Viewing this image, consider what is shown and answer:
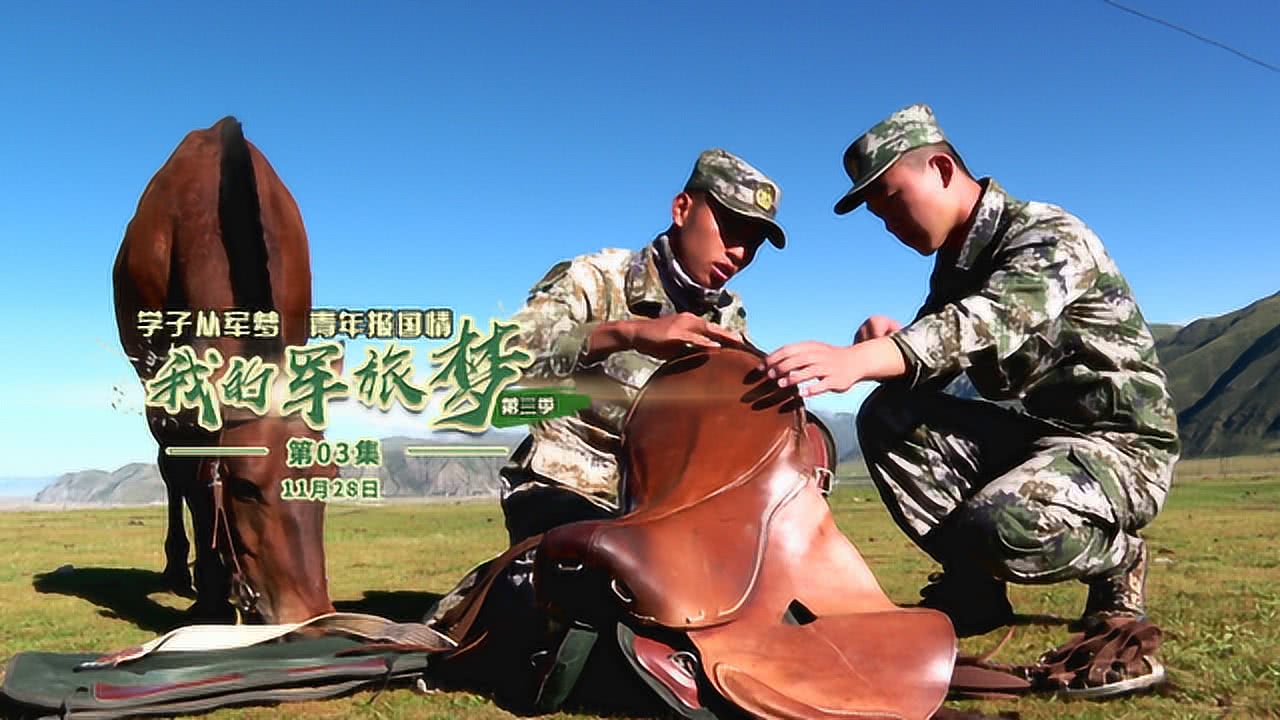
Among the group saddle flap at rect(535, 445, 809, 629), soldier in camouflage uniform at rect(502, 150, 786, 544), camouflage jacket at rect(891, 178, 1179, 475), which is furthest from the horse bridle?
camouflage jacket at rect(891, 178, 1179, 475)

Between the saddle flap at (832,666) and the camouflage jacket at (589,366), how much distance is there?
1.30 m

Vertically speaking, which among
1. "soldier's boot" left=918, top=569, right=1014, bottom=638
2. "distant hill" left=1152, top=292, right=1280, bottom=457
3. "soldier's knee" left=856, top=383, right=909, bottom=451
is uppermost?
"soldier's knee" left=856, top=383, right=909, bottom=451

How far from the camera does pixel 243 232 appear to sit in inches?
189

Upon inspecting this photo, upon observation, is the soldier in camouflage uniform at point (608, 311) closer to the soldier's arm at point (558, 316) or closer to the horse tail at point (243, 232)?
the soldier's arm at point (558, 316)

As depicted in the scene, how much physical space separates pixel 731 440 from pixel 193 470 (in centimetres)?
366

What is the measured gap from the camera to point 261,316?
4.55m

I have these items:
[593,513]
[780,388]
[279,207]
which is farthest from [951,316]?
[279,207]

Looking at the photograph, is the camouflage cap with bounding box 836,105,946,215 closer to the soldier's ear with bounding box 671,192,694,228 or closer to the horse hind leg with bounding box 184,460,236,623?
the soldier's ear with bounding box 671,192,694,228

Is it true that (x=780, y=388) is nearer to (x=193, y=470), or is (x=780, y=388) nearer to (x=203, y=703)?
(x=203, y=703)

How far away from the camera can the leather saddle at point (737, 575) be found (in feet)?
7.83

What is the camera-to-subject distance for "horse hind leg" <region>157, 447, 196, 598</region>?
6.33 meters

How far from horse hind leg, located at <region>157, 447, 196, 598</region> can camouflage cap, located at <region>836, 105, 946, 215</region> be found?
4.82 metres

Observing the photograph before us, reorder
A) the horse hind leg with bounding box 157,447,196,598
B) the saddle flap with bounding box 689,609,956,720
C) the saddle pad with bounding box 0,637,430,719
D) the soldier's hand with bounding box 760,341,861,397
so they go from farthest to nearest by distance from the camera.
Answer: the horse hind leg with bounding box 157,447,196,598 → the saddle pad with bounding box 0,637,430,719 → the soldier's hand with bounding box 760,341,861,397 → the saddle flap with bounding box 689,609,956,720

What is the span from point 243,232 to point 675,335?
9.19ft
